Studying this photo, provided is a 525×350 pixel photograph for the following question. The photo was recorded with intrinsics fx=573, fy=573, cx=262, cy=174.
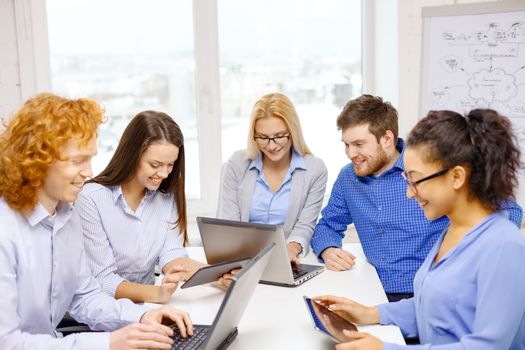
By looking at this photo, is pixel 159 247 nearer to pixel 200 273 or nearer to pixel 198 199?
pixel 200 273

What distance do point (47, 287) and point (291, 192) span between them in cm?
123

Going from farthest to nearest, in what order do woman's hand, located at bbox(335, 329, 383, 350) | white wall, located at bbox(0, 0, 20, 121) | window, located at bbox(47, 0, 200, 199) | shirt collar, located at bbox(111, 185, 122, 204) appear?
window, located at bbox(47, 0, 200, 199), white wall, located at bbox(0, 0, 20, 121), shirt collar, located at bbox(111, 185, 122, 204), woman's hand, located at bbox(335, 329, 383, 350)

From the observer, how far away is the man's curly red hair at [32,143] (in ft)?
4.44

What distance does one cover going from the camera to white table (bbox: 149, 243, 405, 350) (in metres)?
1.48

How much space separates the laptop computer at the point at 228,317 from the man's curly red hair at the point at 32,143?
51cm

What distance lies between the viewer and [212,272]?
5.85 feet

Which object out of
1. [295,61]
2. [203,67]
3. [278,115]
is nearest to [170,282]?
[278,115]

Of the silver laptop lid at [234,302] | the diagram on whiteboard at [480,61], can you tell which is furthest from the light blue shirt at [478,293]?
the diagram on whiteboard at [480,61]

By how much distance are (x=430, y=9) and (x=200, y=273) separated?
2.24 m

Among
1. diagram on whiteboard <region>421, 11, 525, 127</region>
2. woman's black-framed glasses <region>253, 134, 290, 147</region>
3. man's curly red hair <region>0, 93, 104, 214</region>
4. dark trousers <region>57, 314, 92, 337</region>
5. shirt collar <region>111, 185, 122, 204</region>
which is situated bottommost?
dark trousers <region>57, 314, 92, 337</region>

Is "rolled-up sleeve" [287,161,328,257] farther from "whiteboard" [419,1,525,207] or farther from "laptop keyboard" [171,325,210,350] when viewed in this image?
"whiteboard" [419,1,525,207]

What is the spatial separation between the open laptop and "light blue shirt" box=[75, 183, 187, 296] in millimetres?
222

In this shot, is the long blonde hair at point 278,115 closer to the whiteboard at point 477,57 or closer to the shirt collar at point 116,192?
the shirt collar at point 116,192

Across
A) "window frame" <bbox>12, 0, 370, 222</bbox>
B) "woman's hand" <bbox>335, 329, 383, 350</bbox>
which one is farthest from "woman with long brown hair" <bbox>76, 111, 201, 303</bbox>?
"window frame" <bbox>12, 0, 370, 222</bbox>
